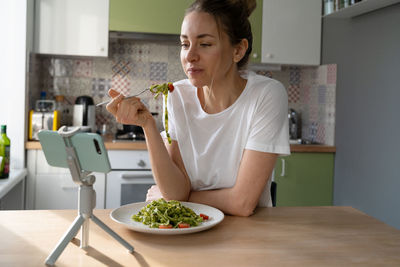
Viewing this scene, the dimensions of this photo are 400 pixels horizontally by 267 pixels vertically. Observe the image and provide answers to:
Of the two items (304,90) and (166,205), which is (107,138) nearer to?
(304,90)

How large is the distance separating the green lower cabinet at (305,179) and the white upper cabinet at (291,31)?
2.62 ft

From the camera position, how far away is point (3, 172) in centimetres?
262

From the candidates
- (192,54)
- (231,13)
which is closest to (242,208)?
(192,54)

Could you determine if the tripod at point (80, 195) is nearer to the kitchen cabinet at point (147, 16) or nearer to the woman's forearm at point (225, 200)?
the woman's forearm at point (225, 200)

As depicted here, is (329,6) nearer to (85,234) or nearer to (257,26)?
(257,26)

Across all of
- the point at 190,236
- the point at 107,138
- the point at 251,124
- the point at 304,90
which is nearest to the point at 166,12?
the point at 107,138

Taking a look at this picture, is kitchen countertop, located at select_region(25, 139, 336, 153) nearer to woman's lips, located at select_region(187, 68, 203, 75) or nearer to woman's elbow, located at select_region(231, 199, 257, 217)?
woman's lips, located at select_region(187, 68, 203, 75)

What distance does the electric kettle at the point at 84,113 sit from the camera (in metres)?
3.41

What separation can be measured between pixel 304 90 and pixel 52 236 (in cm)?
316

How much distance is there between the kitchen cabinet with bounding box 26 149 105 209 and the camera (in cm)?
303

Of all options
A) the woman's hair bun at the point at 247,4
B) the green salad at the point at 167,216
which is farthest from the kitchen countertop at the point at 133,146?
the green salad at the point at 167,216

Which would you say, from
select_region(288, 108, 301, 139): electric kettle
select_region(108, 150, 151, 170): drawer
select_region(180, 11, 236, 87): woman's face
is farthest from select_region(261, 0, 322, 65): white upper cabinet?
select_region(180, 11, 236, 87): woman's face

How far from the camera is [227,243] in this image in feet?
3.48

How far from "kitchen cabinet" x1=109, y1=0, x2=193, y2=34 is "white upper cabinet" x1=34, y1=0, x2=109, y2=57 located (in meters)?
0.08
